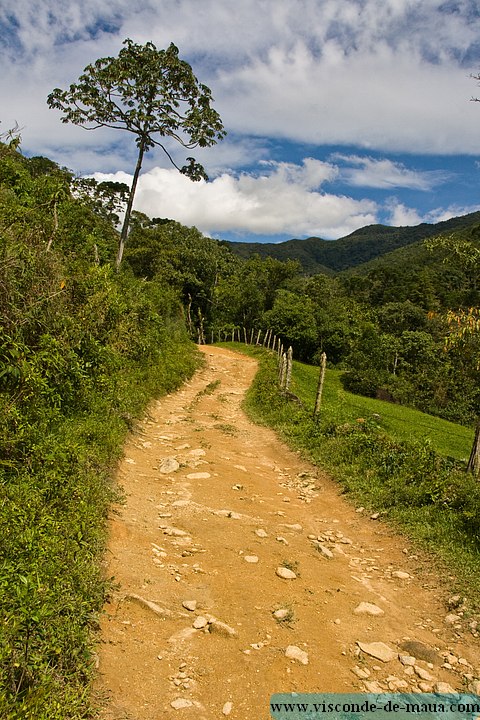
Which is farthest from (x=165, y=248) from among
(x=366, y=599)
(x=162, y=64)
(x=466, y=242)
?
(x=366, y=599)

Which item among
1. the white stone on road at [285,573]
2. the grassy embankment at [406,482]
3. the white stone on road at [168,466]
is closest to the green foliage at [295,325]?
the grassy embankment at [406,482]

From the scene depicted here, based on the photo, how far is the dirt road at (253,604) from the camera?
340 centimetres

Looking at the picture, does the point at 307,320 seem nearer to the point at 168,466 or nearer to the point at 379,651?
the point at 168,466

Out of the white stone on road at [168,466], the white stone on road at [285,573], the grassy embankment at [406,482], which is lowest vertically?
the white stone on road at [285,573]

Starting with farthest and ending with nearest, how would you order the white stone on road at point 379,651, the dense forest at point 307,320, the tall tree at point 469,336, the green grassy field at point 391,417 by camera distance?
the dense forest at point 307,320
the green grassy field at point 391,417
the tall tree at point 469,336
the white stone on road at point 379,651

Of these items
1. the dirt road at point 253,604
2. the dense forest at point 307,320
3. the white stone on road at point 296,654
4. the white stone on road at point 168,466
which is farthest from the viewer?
the dense forest at point 307,320

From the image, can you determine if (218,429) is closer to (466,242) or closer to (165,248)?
(466,242)

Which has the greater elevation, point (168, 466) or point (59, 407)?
point (59, 407)

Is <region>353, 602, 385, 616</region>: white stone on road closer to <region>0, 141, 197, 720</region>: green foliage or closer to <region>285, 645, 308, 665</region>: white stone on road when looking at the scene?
<region>285, 645, 308, 665</region>: white stone on road

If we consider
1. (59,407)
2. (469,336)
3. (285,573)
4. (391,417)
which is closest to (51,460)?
(59,407)

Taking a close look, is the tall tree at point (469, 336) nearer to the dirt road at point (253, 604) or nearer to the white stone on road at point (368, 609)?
the dirt road at point (253, 604)

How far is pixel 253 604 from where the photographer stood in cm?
446

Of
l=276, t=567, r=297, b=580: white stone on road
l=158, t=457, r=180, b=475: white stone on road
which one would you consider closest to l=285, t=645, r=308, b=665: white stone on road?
l=276, t=567, r=297, b=580: white stone on road

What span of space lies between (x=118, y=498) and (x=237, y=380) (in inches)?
607
